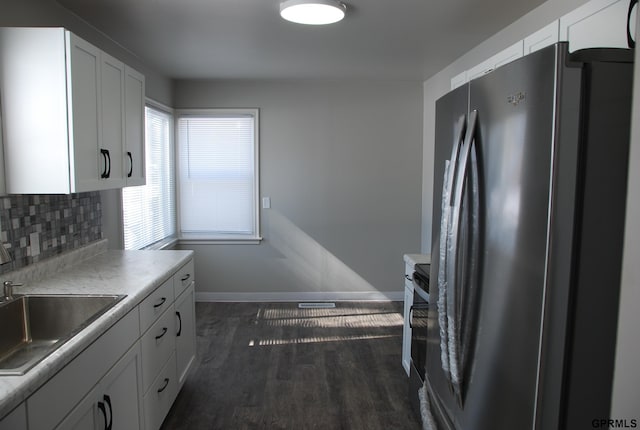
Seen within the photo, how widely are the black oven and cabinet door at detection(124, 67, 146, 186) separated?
1877 mm

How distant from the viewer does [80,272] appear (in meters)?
2.40

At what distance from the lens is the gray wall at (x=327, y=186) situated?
15.5 ft

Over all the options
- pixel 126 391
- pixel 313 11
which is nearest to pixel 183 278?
pixel 126 391

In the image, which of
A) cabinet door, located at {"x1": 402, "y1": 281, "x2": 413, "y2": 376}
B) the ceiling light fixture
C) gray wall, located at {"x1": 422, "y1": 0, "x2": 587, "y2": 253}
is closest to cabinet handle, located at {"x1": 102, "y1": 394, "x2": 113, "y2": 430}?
cabinet door, located at {"x1": 402, "y1": 281, "x2": 413, "y2": 376}

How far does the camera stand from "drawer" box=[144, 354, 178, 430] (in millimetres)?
2191

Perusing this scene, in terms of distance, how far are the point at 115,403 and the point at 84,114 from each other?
1.32m

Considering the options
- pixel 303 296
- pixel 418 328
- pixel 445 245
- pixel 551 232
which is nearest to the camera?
pixel 551 232

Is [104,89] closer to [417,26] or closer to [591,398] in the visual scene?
[417,26]

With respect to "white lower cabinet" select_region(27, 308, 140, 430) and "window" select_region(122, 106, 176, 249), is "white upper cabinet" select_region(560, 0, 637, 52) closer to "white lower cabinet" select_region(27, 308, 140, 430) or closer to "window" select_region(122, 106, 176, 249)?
"white lower cabinet" select_region(27, 308, 140, 430)

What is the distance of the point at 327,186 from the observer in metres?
4.83

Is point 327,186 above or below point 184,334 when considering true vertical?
above

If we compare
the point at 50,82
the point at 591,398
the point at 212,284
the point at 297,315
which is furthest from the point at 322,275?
the point at 591,398

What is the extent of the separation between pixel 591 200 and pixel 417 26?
2146 mm

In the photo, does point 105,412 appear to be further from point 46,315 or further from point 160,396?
point 160,396
